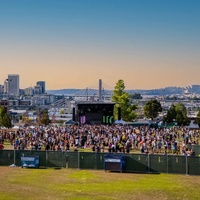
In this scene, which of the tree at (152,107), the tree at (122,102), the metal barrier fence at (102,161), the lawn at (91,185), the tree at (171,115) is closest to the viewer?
Result: the lawn at (91,185)

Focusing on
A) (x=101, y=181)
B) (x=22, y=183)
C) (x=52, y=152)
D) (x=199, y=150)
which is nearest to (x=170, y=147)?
(x=199, y=150)

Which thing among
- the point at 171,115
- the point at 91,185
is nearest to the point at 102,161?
the point at 91,185

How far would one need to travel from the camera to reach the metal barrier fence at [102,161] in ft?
96.6

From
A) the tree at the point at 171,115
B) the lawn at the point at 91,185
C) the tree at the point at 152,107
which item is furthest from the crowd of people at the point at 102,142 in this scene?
the tree at the point at 152,107

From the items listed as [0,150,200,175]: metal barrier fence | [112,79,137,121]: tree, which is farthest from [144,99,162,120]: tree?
[0,150,200,175]: metal barrier fence

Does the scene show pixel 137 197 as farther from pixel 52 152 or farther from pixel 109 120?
pixel 109 120

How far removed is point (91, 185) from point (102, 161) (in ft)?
18.4

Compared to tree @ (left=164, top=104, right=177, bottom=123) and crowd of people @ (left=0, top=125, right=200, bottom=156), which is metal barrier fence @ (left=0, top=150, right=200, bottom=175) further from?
tree @ (left=164, top=104, right=177, bottom=123)

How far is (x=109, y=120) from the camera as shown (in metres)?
76.8

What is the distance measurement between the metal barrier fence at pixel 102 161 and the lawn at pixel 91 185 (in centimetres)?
76

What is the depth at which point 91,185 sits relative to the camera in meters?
26.0

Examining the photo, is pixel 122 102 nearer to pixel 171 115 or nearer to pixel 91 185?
pixel 171 115

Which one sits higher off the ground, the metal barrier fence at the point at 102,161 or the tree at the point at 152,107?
the tree at the point at 152,107

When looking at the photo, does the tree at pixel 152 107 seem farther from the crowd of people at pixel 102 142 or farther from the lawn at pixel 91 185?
the lawn at pixel 91 185
